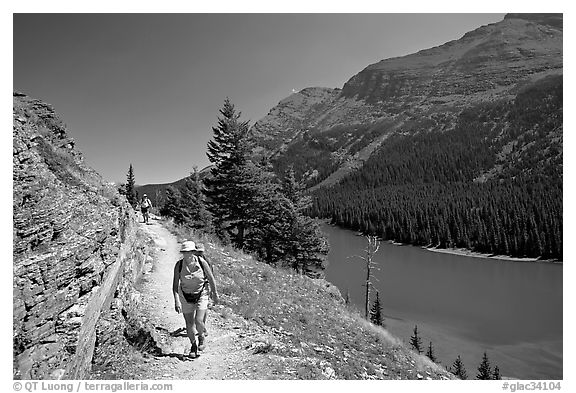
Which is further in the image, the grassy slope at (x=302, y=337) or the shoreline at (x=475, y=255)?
the shoreline at (x=475, y=255)

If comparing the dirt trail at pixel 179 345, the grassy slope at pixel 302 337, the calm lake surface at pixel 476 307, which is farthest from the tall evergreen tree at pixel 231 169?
the calm lake surface at pixel 476 307

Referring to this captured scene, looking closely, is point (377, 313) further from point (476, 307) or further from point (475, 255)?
point (475, 255)

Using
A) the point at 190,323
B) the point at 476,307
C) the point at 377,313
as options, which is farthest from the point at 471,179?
the point at 190,323

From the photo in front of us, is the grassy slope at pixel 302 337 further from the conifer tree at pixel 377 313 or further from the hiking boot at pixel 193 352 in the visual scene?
the conifer tree at pixel 377 313

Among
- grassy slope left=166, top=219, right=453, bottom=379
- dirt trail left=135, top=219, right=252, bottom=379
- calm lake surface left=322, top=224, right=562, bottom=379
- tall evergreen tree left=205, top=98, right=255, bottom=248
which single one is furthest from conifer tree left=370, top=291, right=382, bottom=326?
dirt trail left=135, top=219, right=252, bottom=379

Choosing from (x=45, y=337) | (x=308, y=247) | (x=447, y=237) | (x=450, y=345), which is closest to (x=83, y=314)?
(x=45, y=337)
